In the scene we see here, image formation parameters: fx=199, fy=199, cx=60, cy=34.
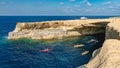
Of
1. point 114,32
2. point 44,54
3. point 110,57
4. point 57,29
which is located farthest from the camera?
point 57,29

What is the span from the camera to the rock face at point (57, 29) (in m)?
76.3

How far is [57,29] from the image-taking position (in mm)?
78250

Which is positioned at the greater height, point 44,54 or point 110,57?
point 110,57

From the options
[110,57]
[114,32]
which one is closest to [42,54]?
[114,32]

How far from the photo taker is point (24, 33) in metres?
78.4

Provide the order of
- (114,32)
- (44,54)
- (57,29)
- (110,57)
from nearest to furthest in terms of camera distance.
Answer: (110,57)
(114,32)
(44,54)
(57,29)

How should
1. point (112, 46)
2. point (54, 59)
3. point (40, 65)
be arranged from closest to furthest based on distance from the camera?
point (112, 46)
point (40, 65)
point (54, 59)

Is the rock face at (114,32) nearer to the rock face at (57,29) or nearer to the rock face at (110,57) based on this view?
the rock face at (110,57)

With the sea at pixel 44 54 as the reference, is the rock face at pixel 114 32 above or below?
above

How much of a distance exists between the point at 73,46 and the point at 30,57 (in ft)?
53.6

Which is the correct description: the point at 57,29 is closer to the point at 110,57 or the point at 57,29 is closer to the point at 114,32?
the point at 114,32

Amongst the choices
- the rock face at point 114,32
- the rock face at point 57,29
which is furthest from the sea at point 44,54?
the rock face at point 114,32

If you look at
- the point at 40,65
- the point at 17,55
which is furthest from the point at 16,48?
the point at 40,65

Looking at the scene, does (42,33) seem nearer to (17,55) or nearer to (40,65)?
(17,55)
